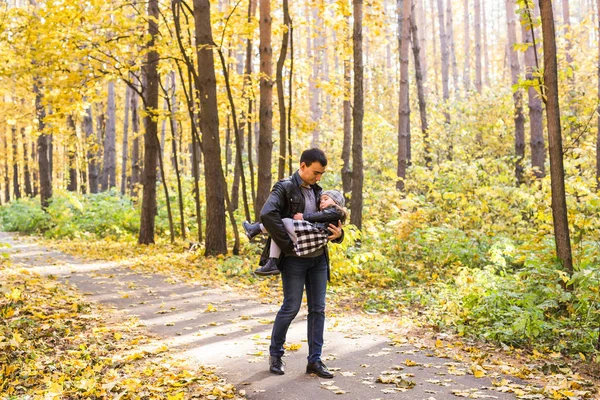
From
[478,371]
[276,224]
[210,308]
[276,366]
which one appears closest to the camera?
[276,224]

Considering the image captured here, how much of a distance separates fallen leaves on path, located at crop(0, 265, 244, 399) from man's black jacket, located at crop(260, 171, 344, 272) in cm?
133

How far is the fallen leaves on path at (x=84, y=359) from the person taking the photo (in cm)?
517

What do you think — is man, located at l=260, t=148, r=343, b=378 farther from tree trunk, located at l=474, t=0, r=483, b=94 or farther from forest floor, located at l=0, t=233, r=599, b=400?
tree trunk, located at l=474, t=0, r=483, b=94

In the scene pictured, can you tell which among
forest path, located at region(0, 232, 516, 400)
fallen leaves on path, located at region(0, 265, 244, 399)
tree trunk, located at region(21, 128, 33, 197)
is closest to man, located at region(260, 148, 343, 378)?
forest path, located at region(0, 232, 516, 400)

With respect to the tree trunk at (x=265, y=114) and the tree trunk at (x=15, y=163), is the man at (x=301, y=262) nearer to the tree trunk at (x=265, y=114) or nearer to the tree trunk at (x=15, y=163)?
the tree trunk at (x=265, y=114)

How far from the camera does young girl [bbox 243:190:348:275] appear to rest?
5.15m

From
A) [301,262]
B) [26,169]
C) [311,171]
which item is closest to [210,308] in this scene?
[301,262]

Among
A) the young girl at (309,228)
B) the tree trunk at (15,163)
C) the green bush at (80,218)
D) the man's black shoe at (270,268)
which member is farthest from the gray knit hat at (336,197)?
the tree trunk at (15,163)

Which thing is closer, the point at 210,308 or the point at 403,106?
the point at 210,308

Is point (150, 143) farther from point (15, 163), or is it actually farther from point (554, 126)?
point (15, 163)

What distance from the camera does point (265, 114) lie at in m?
13.5

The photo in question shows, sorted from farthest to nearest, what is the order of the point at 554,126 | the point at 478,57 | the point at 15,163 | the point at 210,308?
the point at 15,163 → the point at 478,57 → the point at 210,308 → the point at 554,126

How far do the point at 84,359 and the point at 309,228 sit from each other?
289cm

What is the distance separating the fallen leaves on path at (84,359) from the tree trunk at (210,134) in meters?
5.30
